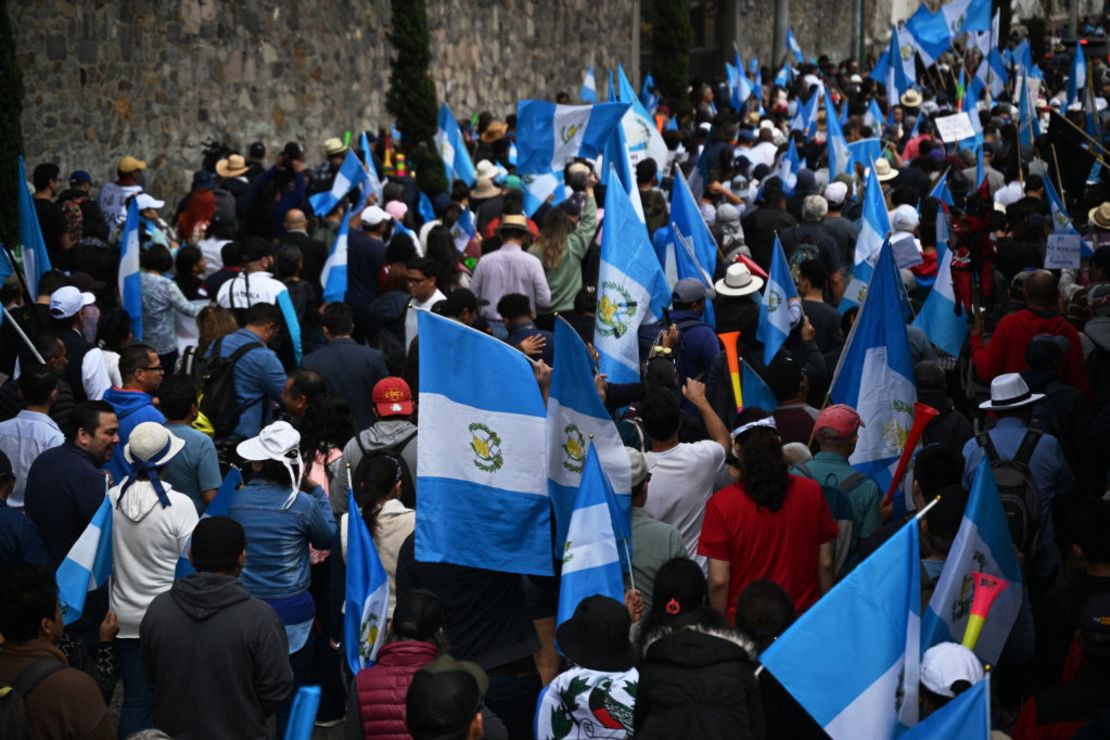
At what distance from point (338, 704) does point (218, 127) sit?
43.6 ft

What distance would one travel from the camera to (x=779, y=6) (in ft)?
124

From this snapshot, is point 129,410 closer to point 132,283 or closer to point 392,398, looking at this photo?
point 392,398

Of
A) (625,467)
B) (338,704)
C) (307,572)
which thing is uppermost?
(625,467)

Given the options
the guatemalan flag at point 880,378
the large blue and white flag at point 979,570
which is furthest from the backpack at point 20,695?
the guatemalan flag at point 880,378

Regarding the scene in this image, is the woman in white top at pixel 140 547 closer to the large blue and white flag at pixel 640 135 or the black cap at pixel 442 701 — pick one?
the black cap at pixel 442 701

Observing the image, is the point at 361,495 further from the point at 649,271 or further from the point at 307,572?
the point at 649,271

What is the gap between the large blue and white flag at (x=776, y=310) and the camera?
30.0 feet

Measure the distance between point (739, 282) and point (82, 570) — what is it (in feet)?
16.1

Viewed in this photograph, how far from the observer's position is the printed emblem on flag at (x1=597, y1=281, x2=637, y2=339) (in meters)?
8.59

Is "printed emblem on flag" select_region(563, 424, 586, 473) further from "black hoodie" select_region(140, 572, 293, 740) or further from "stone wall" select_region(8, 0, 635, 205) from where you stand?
"stone wall" select_region(8, 0, 635, 205)

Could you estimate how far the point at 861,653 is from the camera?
4.74m

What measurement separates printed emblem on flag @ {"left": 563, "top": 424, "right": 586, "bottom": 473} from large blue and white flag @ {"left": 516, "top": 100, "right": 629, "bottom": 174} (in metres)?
7.36

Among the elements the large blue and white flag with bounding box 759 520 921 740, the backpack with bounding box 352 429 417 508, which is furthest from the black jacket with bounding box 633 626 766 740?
the backpack with bounding box 352 429 417 508

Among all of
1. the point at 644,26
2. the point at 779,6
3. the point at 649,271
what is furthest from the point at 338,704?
the point at 779,6
